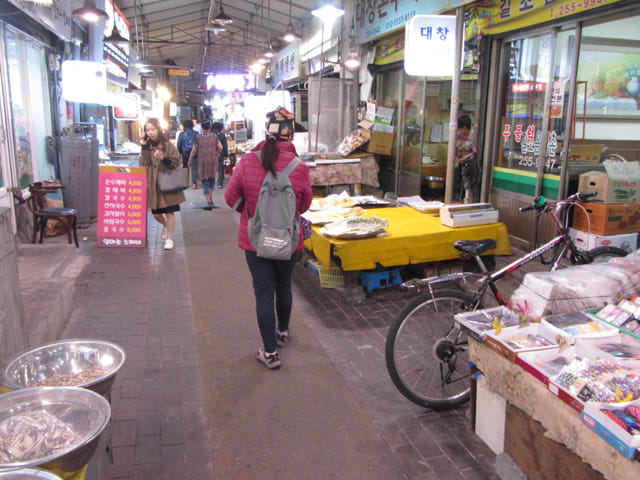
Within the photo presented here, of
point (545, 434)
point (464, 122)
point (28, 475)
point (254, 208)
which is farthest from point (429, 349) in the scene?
point (464, 122)

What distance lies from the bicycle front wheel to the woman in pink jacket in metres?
1.03

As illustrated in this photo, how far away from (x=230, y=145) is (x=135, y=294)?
1516cm

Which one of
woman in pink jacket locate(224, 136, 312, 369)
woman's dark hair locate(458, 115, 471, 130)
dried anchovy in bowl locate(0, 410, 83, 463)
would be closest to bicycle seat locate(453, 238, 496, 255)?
woman in pink jacket locate(224, 136, 312, 369)

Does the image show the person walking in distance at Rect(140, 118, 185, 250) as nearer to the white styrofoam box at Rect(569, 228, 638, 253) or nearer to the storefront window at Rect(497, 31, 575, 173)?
the storefront window at Rect(497, 31, 575, 173)

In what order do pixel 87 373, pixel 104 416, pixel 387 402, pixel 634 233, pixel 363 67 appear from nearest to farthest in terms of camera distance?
1. pixel 104 416
2. pixel 87 373
3. pixel 387 402
4. pixel 634 233
5. pixel 363 67

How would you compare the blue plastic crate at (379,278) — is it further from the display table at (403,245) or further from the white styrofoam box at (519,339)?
the white styrofoam box at (519,339)

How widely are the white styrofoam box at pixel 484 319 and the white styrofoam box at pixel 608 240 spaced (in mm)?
2659

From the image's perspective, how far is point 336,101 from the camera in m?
11.8

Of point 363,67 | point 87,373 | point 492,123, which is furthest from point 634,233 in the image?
point 363,67

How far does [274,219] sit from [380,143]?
6.97 metres

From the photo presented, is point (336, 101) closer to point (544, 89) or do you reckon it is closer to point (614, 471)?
point (544, 89)

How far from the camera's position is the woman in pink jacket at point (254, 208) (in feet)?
12.1

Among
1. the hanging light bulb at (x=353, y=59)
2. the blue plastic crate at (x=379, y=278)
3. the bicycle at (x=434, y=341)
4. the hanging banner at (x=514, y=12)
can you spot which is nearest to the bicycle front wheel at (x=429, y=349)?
the bicycle at (x=434, y=341)

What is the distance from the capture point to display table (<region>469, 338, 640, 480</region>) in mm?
2117
